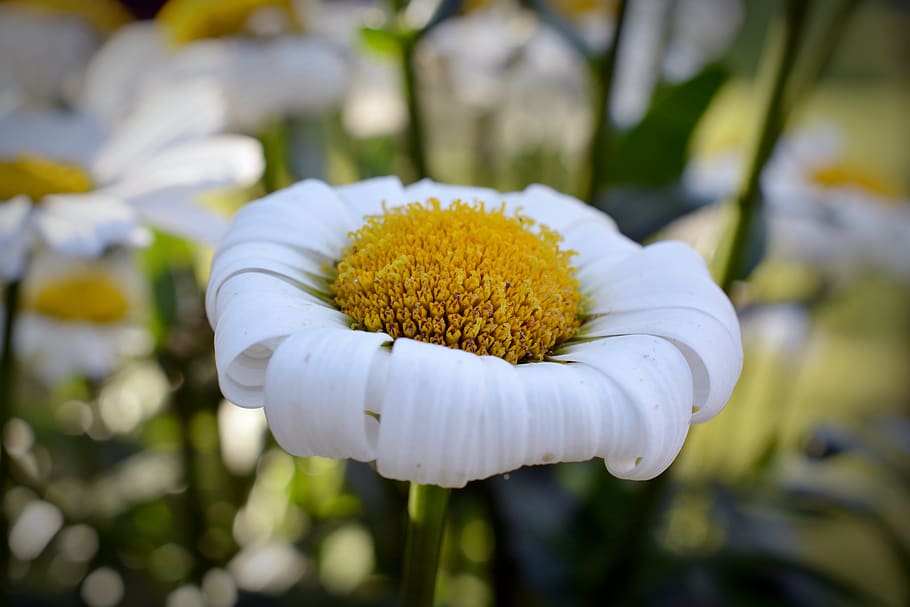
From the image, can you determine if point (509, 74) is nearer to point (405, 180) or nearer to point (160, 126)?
point (405, 180)

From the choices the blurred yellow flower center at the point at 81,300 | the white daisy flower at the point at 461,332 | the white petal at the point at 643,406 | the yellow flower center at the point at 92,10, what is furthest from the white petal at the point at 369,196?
the yellow flower center at the point at 92,10

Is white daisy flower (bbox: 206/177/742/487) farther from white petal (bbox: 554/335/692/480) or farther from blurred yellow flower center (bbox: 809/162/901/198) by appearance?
blurred yellow flower center (bbox: 809/162/901/198)

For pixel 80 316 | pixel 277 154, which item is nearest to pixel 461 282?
pixel 277 154

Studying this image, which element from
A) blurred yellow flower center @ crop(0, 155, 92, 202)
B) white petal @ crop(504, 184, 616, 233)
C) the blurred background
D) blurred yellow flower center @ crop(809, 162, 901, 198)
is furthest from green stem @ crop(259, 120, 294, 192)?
blurred yellow flower center @ crop(809, 162, 901, 198)

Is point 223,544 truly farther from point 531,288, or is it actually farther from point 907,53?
point 907,53

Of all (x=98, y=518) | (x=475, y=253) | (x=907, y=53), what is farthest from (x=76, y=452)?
(x=907, y=53)

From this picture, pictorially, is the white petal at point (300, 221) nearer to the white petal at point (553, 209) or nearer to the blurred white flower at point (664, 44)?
the white petal at point (553, 209)

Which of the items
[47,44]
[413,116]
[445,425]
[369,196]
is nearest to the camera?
[445,425]
